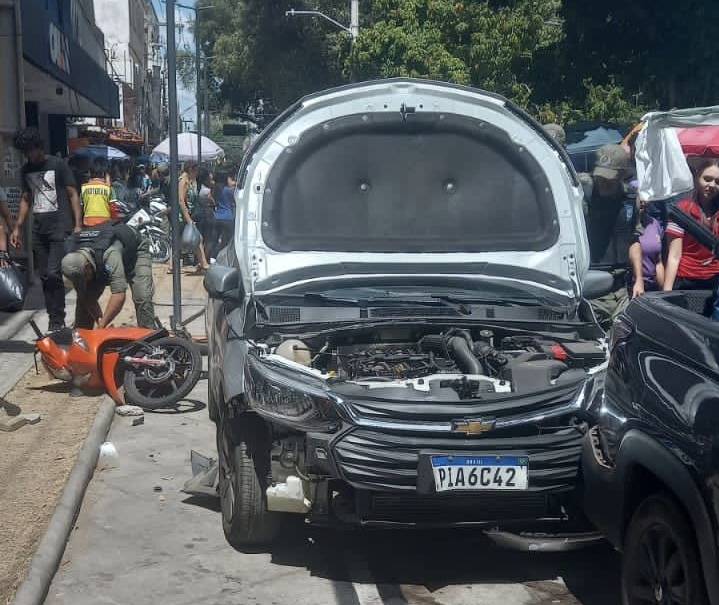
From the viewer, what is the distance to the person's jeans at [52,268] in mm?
9680

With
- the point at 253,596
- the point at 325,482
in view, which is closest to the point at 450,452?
the point at 325,482

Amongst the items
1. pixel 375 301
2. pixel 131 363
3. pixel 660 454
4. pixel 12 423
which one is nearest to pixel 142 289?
pixel 131 363

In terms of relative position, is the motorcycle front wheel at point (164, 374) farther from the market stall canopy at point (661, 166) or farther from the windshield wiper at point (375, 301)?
the market stall canopy at point (661, 166)

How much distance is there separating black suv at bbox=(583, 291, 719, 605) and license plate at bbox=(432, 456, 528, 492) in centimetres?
29

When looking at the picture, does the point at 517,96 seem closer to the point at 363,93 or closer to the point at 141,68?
the point at 363,93

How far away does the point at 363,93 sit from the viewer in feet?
19.6

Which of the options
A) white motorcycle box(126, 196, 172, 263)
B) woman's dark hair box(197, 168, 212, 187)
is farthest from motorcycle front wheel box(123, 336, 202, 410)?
woman's dark hair box(197, 168, 212, 187)

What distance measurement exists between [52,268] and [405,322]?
554 centimetres

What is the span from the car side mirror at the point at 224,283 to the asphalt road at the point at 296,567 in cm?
116

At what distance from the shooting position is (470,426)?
14.9 ft

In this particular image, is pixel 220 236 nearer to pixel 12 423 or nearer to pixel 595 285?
pixel 12 423

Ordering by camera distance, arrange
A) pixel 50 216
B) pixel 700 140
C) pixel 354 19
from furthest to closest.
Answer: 1. pixel 354 19
2. pixel 700 140
3. pixel 50 216

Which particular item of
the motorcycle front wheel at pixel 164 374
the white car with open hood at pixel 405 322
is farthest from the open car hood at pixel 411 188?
the motorcycle front wheel at pixel 164 374

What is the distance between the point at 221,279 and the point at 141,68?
68349mm
